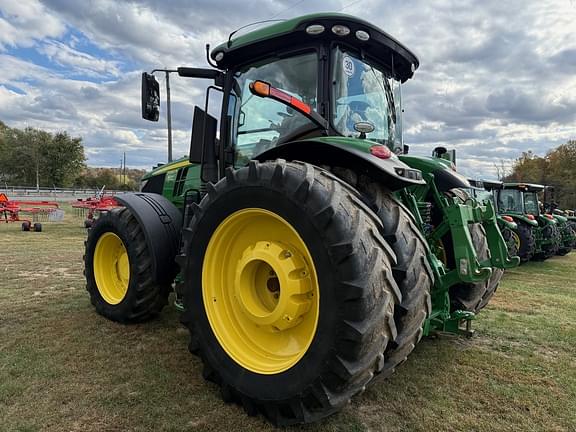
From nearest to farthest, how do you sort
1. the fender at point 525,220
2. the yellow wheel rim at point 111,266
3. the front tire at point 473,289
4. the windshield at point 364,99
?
the windshield at point 364,99, the front tire at point 473,289, the yellow wheel rim at point 111,266, the fender at point 525,220

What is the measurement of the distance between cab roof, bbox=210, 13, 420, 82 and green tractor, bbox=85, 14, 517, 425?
0.01m

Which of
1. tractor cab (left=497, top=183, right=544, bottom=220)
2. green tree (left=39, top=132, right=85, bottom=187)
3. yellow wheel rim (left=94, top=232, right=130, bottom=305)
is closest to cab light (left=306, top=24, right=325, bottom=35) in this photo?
yellow wheel rim (left=94, top=232, right=130, bottom=305)

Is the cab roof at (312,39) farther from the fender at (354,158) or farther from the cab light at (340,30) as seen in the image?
the fender at (354,158)

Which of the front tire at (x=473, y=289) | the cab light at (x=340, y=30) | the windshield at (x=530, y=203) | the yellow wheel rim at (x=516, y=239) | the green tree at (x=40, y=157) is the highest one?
the green tree at (x=40, y=157)

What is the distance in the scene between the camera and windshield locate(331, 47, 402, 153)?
318 centimetres

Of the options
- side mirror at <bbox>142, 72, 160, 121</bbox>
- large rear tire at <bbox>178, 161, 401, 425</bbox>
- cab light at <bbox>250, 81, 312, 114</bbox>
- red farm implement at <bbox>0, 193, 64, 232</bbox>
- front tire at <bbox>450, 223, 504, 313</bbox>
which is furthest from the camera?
red farm implement at <bbox>0, 193, 64, 232</bbox>

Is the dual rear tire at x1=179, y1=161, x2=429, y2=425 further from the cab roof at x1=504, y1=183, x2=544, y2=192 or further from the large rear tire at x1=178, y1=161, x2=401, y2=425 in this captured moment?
the cab roof at x1=504, y1=183, x2=544, y2=192

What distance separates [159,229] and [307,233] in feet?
7.04

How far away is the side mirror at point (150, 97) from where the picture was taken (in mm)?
3922

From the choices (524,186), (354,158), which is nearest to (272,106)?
(354,158)

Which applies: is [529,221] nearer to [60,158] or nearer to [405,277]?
[405,277]

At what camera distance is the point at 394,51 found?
352 cm

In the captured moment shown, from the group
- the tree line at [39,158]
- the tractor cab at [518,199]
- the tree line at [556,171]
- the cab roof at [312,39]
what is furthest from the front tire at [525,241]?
the tree line at [39,158]

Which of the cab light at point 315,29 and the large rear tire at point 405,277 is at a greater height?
the cab light at point 315,29
